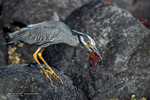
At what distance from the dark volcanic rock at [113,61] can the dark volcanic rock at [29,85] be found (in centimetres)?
158

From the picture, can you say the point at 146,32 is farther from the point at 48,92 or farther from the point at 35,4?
the point at 35,4

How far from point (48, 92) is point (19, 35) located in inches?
68.4

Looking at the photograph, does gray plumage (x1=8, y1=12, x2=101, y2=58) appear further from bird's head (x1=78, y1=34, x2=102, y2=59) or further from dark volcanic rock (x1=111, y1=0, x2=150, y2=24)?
dark volcanic rock (x1=111, y1=0, x2=150, y2=24)

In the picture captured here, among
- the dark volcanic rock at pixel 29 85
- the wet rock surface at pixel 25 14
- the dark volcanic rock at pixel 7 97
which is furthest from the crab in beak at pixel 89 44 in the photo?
the wet rock surface at pixel 25 14

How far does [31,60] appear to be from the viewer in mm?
9836

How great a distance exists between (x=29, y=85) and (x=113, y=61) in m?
3.28

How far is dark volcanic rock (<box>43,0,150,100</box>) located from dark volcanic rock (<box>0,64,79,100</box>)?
1.58 m

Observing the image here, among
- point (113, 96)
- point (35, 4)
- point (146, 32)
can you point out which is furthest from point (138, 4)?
point (113, 96)

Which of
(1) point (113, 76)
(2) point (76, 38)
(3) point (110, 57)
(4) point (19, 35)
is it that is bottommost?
(1) point (113, 76)

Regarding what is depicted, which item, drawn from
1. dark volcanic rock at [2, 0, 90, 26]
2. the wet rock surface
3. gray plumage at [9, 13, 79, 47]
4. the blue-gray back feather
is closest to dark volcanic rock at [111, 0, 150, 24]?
dark volcanic rock at [2, 0, 90, 26]

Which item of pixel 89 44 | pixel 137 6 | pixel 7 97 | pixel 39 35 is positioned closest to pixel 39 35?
pixel 39 35

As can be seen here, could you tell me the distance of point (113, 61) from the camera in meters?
7.52

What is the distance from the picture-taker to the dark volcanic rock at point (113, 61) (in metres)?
7.46

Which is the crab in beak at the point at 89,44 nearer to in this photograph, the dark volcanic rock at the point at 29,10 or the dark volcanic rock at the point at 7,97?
the dark volcanic rock at the point at 7,97
